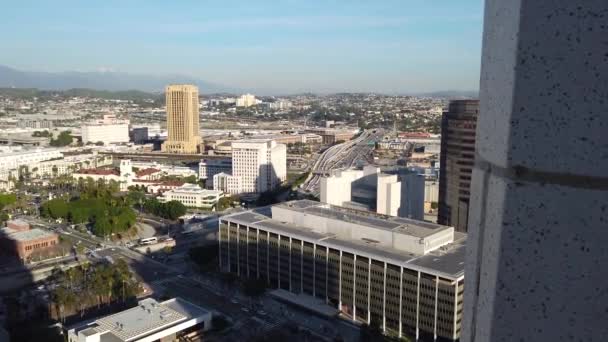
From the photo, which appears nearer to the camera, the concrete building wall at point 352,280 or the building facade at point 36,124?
the concrete building wall at point 352,280

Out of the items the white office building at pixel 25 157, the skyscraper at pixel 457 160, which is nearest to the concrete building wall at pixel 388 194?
the skyscraper at pixel 457 160

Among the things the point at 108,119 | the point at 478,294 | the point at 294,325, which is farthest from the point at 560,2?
the point at 108,119

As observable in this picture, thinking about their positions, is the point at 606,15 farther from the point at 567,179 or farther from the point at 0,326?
the point at 0,326

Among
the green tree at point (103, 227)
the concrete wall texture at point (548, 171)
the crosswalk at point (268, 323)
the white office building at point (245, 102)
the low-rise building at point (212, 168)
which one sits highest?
the concrete wall texture at point (548, 171)

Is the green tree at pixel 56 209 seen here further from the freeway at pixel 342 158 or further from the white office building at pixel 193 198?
the freeway at pixel 342 158

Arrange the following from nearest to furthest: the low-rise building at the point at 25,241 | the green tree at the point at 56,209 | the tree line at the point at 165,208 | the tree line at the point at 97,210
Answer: the low-rise building at the point at 25,241
the tree line at the point at 97,210
the green tree at the point at 56,209
the tree line at the point at 165,208

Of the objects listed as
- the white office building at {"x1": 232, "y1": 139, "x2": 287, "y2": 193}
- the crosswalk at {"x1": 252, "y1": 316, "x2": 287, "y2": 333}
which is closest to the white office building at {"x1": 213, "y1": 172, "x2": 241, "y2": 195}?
the white office building at {"x1": 232, "y1": 139, "x2": 287, "y2": 193}
